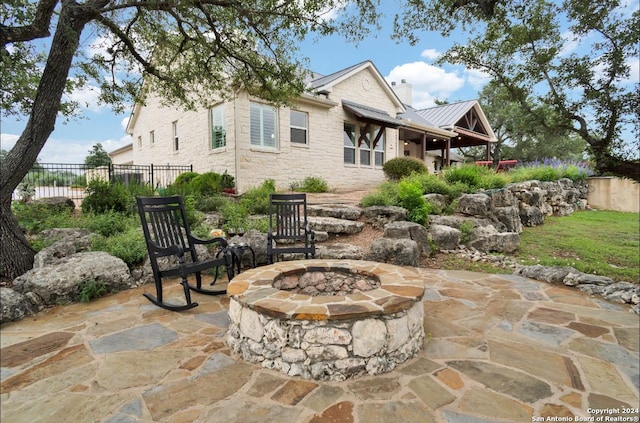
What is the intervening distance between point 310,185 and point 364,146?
4.01 m

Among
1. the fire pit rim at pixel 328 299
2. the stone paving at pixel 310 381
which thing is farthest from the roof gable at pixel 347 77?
the stone paving at pixel 310 381

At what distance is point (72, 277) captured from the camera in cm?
334

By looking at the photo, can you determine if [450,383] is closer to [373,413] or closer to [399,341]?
[399,341]

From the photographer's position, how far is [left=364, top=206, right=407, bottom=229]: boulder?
5973mm

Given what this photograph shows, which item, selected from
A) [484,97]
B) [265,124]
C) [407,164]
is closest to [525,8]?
[265,124]

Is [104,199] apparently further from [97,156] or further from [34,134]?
[97,156]

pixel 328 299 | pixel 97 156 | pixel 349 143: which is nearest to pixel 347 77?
pixel 349 143

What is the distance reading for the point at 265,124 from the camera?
9.38m

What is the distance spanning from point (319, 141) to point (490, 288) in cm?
813

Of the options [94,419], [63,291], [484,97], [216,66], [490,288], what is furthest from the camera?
[484,97]

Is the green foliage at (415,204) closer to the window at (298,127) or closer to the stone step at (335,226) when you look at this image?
the stone step at (335,226)

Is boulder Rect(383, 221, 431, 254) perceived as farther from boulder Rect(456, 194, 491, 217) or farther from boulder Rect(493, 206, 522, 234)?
boulder Rect(493, 206, 522, 234)

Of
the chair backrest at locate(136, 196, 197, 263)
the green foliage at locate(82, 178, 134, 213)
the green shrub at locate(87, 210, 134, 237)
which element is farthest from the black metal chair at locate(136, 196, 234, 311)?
the green foliage at locate(82, 178, 134, 213)

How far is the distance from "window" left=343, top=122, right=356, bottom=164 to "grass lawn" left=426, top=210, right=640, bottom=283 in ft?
21.9
